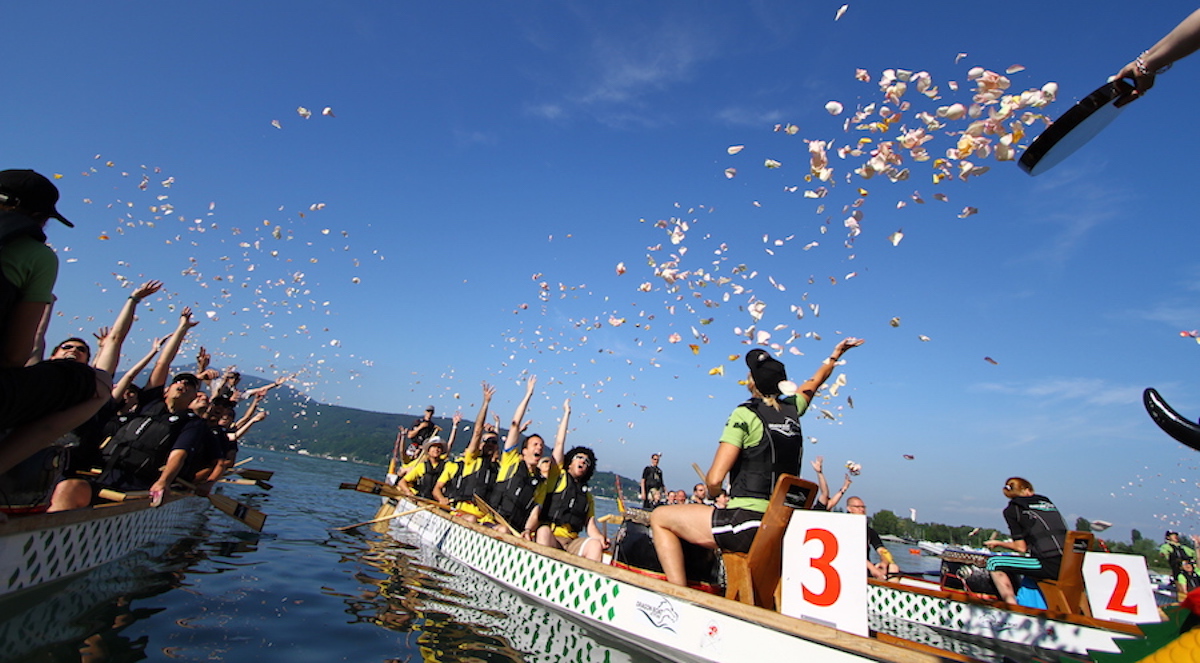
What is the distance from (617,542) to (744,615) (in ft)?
11.4

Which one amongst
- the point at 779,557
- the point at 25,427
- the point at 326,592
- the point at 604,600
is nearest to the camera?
the point at 25,427

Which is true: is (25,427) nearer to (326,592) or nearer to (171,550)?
(326,592)

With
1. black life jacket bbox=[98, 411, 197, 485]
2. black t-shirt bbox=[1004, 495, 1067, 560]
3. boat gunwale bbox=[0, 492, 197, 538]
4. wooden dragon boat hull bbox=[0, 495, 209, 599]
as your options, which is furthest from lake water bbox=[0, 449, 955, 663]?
black t-shirt bbox=[1004, 495, 1067, 560]

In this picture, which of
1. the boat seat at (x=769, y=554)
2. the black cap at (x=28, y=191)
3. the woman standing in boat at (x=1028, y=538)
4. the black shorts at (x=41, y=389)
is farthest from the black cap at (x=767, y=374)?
the woman standing in boat at (x=1028, y=538)

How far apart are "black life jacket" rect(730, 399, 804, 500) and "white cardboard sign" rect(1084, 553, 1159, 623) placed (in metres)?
6.72

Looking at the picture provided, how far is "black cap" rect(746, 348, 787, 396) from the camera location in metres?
5.07

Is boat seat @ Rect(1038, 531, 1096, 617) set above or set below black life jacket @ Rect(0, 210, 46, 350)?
below

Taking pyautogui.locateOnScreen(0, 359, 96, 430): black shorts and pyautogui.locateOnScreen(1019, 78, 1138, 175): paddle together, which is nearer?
pyautogui.locateOnScreen(1019, 78, 1138, 175): paddle

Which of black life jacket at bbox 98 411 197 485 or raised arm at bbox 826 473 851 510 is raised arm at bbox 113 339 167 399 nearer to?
black life jacket at bbox 98 411 197 485

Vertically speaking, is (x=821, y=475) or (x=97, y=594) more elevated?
(x=821, y=475)

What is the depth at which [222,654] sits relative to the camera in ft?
13.9

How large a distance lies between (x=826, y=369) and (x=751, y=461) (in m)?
1.84

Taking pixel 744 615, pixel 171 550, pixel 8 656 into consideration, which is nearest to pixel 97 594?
pixel 8 656

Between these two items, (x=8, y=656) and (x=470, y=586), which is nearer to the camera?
(x=8, y=656)
